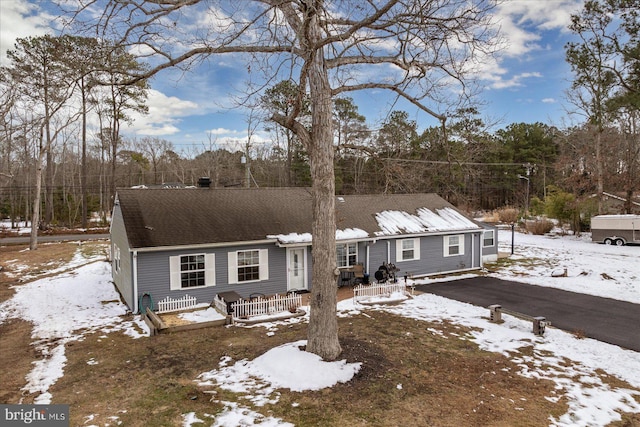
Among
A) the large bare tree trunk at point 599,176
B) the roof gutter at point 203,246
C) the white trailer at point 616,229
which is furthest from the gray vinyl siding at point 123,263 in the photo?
the large bare tree trunk at point 599,176

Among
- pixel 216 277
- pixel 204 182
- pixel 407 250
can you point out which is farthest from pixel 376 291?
pixel 204 182

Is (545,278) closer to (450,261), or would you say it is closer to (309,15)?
(450,261)

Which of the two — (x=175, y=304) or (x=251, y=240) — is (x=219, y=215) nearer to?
(x=251, y=240)

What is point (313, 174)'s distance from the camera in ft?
26.9

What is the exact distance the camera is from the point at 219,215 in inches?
576

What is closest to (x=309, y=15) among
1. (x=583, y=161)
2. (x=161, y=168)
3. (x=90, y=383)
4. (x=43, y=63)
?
(x=90, y=383)

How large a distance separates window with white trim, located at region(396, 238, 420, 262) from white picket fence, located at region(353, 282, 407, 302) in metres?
2.76

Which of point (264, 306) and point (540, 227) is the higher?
point (540, 227)

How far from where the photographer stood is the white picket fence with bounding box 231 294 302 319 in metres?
11.7

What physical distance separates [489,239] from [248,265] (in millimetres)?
14568

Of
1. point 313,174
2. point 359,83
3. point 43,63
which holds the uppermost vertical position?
point 43,63

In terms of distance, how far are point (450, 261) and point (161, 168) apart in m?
44.8

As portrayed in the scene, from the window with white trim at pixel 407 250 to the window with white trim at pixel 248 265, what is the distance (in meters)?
6.43
